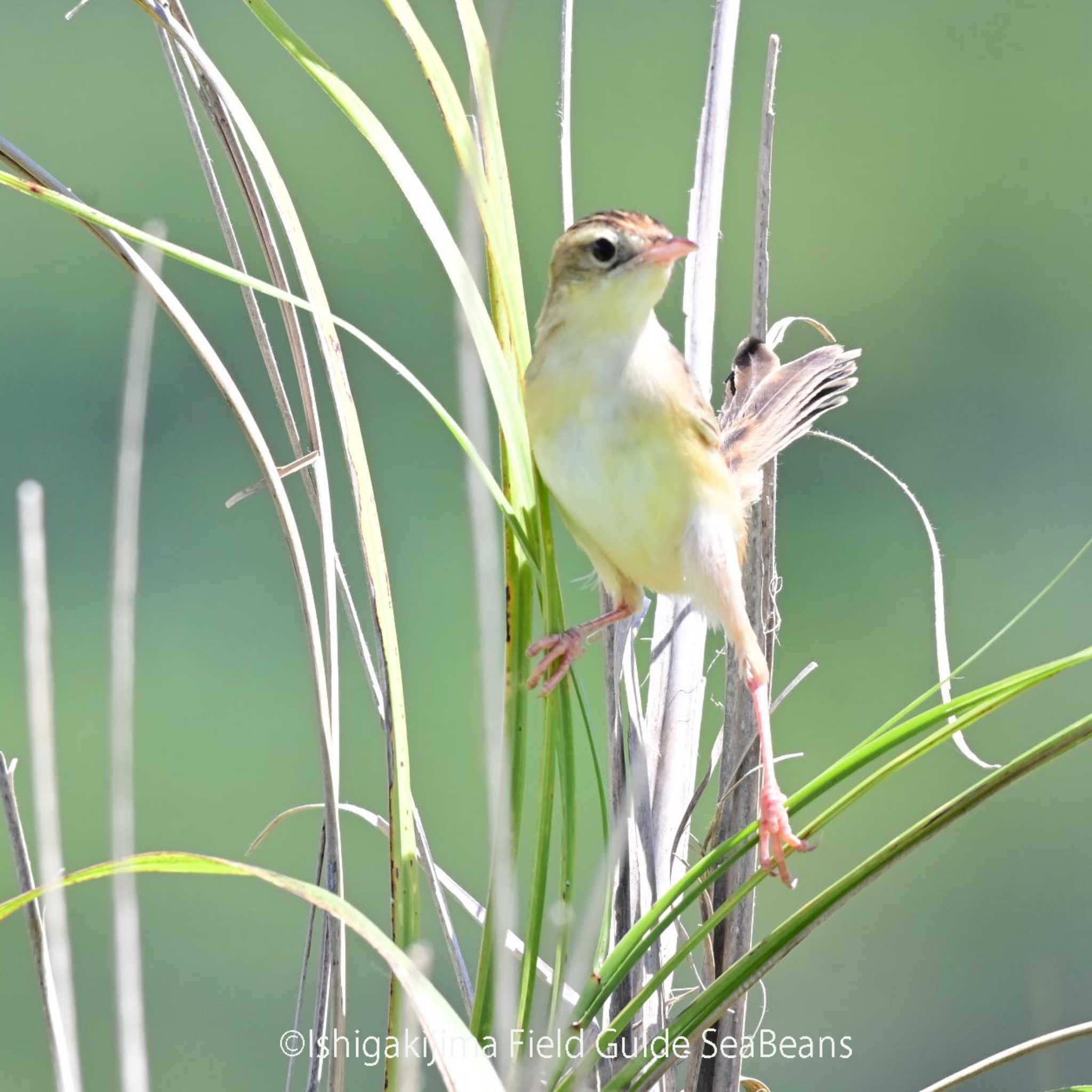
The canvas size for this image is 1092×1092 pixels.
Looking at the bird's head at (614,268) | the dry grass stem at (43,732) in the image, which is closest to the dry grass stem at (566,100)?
the bird's head at (614,268)

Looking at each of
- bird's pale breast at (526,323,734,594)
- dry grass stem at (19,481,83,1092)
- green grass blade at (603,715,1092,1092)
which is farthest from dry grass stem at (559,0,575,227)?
green grass blade at (603,715,1092,1092)

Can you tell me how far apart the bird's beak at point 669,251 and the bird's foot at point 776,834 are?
438 millimetres

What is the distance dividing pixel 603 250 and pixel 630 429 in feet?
0.51

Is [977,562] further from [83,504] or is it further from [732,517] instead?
[732,517]

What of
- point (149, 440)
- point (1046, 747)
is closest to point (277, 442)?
point (149, 440)

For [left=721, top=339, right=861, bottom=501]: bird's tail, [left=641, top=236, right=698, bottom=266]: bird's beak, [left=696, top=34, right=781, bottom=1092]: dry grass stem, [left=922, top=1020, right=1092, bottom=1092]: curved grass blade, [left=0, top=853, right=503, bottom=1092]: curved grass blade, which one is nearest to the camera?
[left=0, top=853, right=503, bottom=1092]: curved grass blade

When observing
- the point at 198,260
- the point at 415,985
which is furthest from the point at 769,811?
the point at 198,260

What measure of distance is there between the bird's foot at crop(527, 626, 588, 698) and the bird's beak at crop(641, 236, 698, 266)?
322 mm

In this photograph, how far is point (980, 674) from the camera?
356cm

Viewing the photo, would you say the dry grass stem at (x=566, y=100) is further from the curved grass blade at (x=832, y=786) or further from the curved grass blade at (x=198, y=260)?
the curved grass blade at (x=832, y=786)

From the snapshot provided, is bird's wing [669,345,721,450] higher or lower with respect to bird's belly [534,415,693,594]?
higher

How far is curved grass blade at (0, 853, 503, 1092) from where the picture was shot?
29.5 inches

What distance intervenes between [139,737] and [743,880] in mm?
3000

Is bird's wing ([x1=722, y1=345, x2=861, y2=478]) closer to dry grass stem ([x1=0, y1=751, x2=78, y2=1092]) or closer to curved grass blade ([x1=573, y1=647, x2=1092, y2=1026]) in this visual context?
curved grass blade ([x1=573, y1=647, x2=1092, y2=1026])
